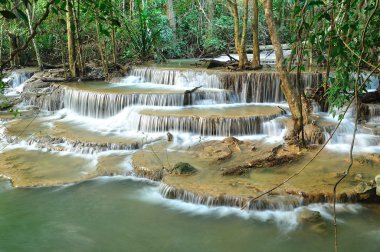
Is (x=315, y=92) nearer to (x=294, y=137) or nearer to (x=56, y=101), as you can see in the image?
(x=294, y=137)

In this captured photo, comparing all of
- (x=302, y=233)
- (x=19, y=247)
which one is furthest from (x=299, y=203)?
(x=19, y=247)

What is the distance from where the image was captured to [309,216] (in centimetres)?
536

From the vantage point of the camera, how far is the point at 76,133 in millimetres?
9180

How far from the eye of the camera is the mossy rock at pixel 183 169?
6621 mm

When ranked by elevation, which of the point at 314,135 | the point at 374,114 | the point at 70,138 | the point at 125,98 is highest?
the point at 125,98

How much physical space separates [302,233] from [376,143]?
3.60m

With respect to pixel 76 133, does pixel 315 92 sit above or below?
above

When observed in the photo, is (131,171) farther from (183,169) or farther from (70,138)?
(70,138)

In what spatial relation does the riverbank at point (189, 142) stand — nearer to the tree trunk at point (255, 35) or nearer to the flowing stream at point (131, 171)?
the flowing stream at point (131, 171)

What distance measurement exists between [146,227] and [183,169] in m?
1.37

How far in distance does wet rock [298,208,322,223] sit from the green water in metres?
0.12

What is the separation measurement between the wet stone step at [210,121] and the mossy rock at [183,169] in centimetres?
208

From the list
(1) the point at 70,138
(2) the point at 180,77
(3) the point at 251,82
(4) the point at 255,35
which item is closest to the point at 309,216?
(1) the point at 70,138

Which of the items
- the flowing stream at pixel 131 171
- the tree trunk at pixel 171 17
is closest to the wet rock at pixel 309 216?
the flowing stream at pixel 131 171
